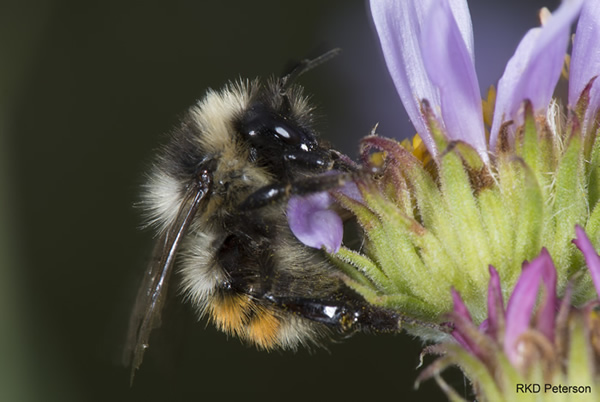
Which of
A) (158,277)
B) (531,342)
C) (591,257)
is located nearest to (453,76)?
(591,257)

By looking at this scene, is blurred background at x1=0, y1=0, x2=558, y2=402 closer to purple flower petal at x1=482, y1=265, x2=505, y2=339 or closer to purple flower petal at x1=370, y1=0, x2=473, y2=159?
purple flower petal at x1=370, y1=0, x2=473, y2=159

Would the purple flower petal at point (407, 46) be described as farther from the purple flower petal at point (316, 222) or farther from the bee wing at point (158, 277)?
the bee wing at point (158, 277)

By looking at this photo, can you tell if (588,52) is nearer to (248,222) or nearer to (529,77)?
(529,77)

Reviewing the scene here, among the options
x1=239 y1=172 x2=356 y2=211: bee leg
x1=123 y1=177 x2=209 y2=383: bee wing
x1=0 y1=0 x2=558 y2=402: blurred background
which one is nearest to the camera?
x1=239 y1=172 x2=356 y2=211: bee leg

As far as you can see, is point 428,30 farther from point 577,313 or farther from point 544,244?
point 577,313

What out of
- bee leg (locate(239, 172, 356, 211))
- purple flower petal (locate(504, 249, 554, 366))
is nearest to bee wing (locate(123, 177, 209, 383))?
bee leg (locate(239, 172, 356, 211))
